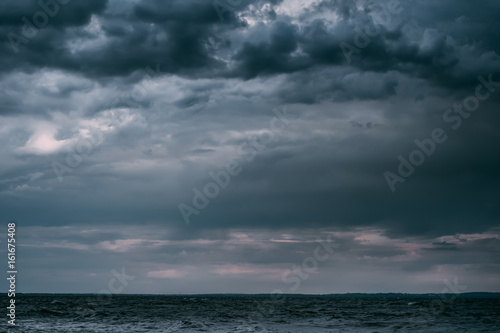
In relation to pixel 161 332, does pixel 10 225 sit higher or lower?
higher

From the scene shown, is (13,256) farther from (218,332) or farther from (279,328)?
(279,328)

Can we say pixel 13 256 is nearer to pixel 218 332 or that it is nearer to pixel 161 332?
pixel 161 332

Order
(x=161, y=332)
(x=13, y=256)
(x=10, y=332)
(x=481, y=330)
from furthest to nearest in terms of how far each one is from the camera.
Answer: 1. (x=481, y=330)
2. (x=161, y=332)
3. (x=10, y=332)
4. (x=13, y=256)

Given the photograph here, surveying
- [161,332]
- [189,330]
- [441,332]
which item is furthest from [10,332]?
[441,332]

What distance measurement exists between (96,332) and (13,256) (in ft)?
49.3

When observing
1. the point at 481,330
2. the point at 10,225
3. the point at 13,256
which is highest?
the point at 10,225

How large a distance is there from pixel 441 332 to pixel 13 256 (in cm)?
3579

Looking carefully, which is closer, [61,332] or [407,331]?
[61,332]

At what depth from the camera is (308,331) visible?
4419cm

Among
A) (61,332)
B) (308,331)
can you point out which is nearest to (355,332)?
(308,331)

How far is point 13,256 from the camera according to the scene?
28.9 meters

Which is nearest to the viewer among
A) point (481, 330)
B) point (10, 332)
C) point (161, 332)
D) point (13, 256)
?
point (13, 256)

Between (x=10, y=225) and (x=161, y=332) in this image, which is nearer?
(x=10, y=225)

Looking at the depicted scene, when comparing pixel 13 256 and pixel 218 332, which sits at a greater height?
pixel 13 256
